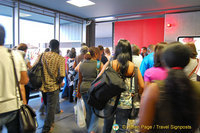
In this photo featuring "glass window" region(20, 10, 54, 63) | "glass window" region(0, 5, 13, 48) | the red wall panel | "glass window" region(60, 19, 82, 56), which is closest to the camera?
"glass window" region(0, 5, 13, 48)

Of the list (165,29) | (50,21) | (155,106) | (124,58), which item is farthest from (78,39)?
(155,106)

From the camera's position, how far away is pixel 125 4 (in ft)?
17.0

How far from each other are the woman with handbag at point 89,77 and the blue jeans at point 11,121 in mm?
1114

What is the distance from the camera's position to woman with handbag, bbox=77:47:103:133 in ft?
7.93

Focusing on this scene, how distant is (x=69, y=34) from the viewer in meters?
7.10

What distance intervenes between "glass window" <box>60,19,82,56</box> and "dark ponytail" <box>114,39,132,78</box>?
5.32m

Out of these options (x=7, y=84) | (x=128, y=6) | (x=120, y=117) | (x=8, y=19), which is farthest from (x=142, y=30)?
(x=7, y=84)

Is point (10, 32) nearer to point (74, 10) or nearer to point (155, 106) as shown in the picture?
point (74, 10)

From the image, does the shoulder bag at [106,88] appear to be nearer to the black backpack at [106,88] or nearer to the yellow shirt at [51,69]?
the black backpack at [106,88]

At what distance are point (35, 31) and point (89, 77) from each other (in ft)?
13.7

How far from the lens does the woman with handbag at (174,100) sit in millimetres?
861

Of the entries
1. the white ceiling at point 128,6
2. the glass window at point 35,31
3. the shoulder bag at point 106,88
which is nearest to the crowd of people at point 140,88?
the shoulder bag at point 106,88

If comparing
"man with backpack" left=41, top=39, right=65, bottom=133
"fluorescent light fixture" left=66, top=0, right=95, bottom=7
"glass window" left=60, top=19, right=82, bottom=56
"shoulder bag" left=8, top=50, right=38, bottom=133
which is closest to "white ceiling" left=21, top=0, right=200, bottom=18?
"fluorescent light fixture" left=66, top=0, right=95, bottom=7

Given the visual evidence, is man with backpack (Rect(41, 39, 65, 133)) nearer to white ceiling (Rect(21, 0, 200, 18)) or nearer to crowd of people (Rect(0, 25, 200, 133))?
crowd of people (Rect(0, 25, 200, 133))
